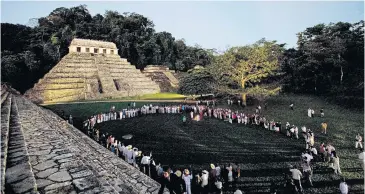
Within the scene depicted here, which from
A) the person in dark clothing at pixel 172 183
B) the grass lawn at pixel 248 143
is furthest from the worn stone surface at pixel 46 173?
the grass lawn at pixel 248 143

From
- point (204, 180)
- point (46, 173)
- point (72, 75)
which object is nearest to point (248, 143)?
point (204, 180)

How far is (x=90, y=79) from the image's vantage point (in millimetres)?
37500

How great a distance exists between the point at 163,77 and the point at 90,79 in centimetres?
1552

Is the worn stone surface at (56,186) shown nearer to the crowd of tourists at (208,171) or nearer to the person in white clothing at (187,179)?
the crowd of tourists at (208,171)

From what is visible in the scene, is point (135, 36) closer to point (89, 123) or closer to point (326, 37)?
point (326, 37)

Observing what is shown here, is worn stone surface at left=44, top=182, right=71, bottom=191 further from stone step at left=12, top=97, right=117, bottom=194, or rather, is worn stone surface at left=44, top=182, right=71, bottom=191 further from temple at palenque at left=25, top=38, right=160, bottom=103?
temple at palenque at left=25, top=38, right=160, bottom=103

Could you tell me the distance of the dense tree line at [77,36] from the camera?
37.5 metres

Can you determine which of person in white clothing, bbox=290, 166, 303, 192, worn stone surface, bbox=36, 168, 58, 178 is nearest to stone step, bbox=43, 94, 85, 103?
person in white clothing, bbox=290, 166, 303, 192

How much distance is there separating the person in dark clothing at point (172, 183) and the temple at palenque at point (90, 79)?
27.9 m

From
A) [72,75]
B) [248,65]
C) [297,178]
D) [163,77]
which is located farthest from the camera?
[163,77]

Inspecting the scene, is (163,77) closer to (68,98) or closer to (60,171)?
(68,98)

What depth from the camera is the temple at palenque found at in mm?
33250

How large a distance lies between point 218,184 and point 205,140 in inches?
271

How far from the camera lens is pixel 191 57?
64.9m
